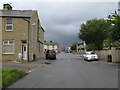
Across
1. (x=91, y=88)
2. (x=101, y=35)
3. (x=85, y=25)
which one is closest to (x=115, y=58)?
(x=101, y=35)

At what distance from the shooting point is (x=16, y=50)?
26969 millimetres

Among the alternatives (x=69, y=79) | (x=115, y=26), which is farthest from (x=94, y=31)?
(x=69, y=79)

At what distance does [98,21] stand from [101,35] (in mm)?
3146

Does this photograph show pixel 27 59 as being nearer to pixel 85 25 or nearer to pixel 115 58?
pixel 115 58

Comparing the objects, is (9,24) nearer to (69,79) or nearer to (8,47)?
(8,47)

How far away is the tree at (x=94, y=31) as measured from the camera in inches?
1547

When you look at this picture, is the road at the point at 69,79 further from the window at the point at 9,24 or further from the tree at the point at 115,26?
the window at the point at 9,24

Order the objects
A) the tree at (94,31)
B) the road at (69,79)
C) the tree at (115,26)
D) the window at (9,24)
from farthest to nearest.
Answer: the tree at (94,31), the window at (9,24), the tree at (115,26), the road at (69,79)

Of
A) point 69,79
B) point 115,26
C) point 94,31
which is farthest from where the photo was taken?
point 94,31

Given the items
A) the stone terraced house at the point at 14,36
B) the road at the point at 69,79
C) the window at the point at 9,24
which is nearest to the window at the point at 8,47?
the stone terraced house at the point at 14,36

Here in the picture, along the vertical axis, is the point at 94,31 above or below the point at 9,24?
below

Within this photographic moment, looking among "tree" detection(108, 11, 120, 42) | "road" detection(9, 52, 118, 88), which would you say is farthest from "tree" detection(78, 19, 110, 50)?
"road" detection(9, 52, 118, 88)

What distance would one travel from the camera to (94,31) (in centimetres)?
3900

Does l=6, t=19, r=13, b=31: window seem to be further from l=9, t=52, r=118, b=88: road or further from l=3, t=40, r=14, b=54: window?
l=9, t=52, r=118, b=88: road
